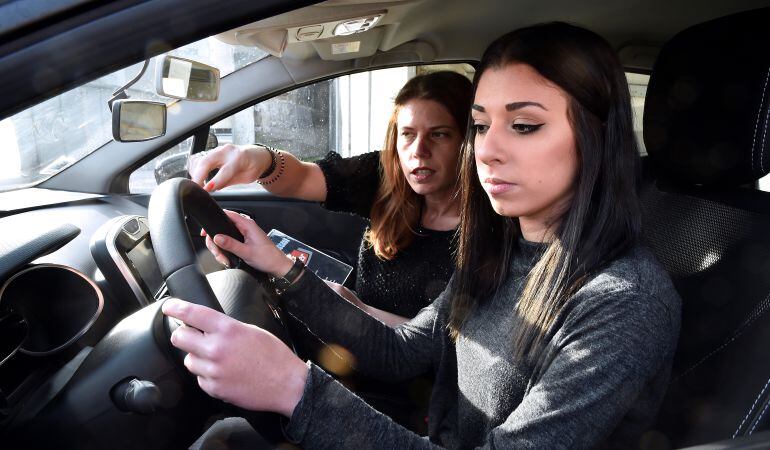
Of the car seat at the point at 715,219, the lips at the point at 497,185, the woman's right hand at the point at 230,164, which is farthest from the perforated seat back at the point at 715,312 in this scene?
A: the woman's right hand at the point at 230,164

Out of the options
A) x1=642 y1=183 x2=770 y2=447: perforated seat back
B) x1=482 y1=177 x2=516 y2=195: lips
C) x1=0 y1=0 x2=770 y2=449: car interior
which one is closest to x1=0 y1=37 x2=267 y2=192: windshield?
x1=0 y1=0 x2=770 y2=449: car interior

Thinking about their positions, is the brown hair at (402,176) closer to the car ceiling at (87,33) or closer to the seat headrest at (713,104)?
the seat headrest at (713,104)

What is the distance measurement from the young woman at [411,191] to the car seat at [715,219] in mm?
721

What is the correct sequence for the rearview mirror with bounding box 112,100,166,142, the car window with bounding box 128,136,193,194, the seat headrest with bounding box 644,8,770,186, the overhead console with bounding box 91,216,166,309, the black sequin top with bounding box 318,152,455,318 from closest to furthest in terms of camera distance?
the seat headrest with bounding box 644,8,770,186 < the overhead console with bounding box 91,216,166,309 < the rearview mirror with bounding box 112,100,166,142 < the black sequin top with bounding box 318,152,455,318 < the car window with bounding box 128,136,193,194

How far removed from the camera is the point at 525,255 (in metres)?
1.30

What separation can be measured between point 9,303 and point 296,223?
170 centimetres

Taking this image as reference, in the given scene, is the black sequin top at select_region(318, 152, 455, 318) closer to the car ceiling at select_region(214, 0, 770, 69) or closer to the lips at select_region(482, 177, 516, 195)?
the car ceiling at select_region(214, 0, 770, 69)

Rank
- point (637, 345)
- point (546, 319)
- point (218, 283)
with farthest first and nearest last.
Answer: point (218, 283) < point (546, 319) < point (637, 345)

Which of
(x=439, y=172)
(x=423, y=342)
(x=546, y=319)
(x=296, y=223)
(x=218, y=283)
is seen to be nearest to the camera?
(x=546, y=319)

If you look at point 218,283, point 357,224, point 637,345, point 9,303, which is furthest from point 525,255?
point 357,224

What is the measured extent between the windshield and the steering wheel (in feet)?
1.75

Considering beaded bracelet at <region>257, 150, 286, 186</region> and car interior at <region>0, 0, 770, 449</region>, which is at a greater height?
car interior at <region>0, 0, 770, 449</region>

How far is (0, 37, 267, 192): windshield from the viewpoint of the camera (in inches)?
69.5

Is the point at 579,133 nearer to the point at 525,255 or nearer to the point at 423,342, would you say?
the point at 525,255
